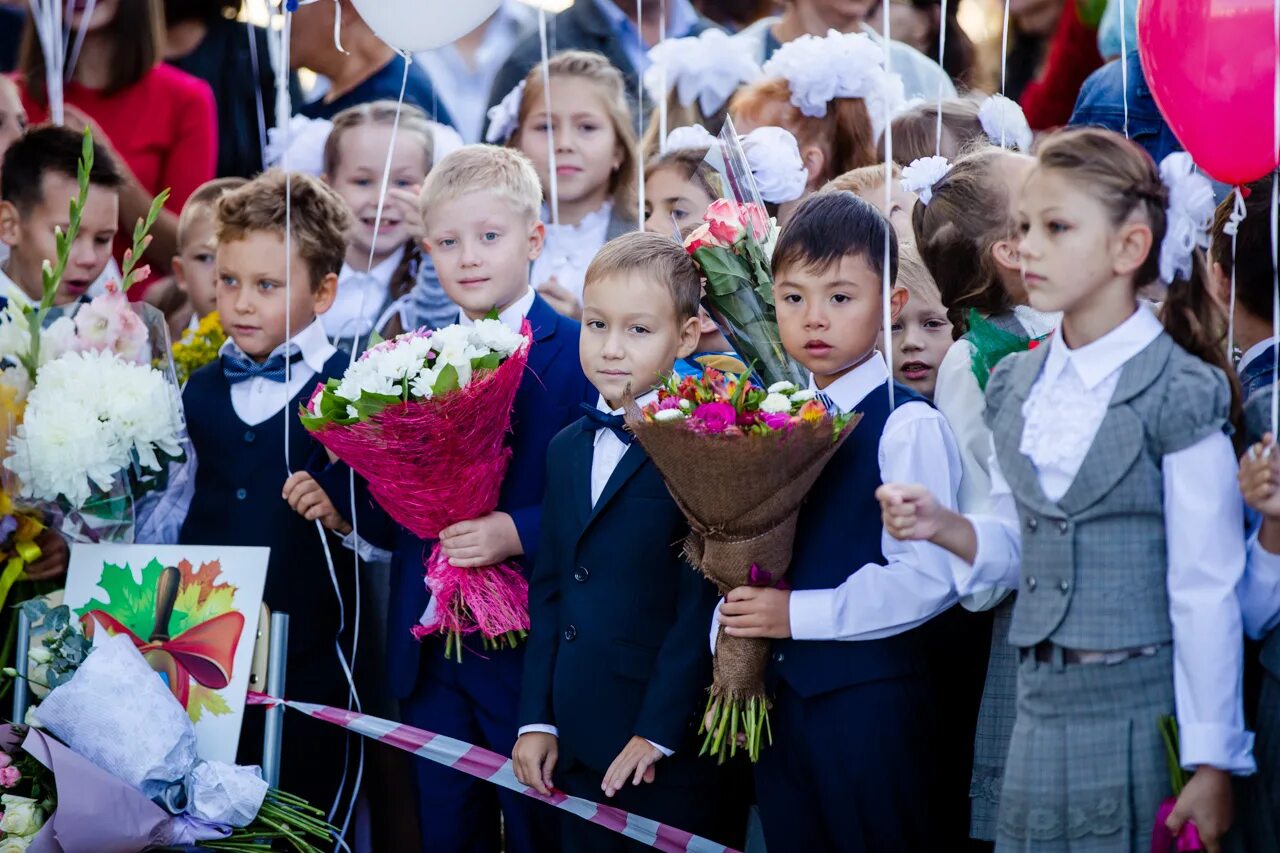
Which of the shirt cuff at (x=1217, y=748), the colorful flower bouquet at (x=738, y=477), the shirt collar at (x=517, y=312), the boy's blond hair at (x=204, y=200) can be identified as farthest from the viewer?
the boy's blond hair at (x=204, y=200)

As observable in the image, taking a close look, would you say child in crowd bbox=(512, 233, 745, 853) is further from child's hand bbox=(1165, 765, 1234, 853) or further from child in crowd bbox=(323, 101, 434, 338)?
child in crowd bbox=(323, 101, 434, 338)

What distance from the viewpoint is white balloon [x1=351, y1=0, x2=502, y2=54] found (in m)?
3.57

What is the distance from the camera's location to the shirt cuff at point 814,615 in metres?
2.61

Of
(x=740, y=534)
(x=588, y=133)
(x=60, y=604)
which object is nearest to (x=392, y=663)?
(x=60, y=604)

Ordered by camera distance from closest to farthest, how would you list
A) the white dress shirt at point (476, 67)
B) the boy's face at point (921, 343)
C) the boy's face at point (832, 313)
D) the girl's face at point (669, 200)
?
the boy's face at point (832, 313) → the boy's face at point (921, 343) → the girl's face at point (669, 200) → the white dress shirt at point (476, 67)

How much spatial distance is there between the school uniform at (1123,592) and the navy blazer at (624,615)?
2.27ft

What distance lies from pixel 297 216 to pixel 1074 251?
224 cm

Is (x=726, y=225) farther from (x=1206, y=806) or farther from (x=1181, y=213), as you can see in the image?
(x=1206, y=806)

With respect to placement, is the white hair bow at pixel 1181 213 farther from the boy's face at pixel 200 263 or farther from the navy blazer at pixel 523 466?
the boy's face at pixel 200 263

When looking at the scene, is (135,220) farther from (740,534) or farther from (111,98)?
(740,534)

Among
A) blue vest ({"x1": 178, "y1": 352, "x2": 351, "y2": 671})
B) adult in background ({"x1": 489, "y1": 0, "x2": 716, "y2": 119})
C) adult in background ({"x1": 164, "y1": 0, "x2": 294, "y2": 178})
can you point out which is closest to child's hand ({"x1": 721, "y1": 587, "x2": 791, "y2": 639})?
blue vest ({"x1": 178, "y1": 352, "x2": 351, "y2": 671})

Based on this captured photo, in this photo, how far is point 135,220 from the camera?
4848 mm

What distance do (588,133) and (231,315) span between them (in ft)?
4.77

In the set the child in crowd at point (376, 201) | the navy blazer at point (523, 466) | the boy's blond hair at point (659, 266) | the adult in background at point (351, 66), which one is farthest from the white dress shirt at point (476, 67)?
the boy's blond hair at point (659, 266)
